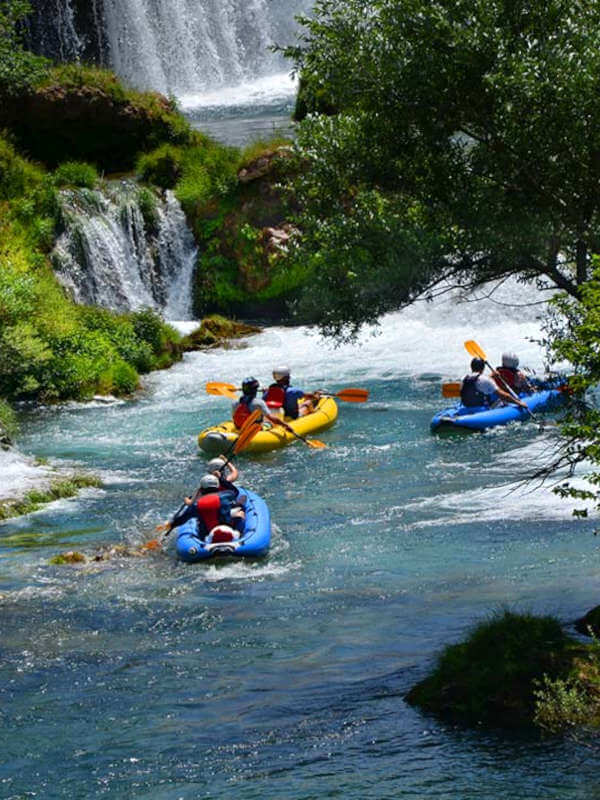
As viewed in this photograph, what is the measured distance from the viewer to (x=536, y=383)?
18125mm

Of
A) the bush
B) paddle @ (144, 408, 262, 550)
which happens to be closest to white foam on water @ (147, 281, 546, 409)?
paddle @ (144, 408, 262, 550)

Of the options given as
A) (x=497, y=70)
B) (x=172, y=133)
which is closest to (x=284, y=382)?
(x=497, y=70)

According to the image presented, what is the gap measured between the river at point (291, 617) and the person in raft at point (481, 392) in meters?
0.57

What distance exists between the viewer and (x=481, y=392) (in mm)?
16938

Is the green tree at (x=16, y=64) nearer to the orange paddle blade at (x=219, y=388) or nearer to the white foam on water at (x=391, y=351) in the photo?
the white foam on water at (x=391, y=351)

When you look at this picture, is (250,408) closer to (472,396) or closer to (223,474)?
(472,396)

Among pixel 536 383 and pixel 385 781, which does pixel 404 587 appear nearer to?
pixel 385 781

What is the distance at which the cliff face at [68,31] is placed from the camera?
34.3 m

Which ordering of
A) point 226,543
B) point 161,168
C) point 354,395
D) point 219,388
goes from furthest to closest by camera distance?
1. point 161,168
2. point 354,395
3. point 219,388
4. point 226,543

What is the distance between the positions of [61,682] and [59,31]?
1140 inches

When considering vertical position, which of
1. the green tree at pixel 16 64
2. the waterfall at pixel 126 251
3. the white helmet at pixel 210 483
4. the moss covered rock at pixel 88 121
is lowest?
the white helmet at pixel 210 483

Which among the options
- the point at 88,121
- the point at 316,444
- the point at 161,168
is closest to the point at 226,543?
the point at 316,444

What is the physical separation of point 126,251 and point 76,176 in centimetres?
217

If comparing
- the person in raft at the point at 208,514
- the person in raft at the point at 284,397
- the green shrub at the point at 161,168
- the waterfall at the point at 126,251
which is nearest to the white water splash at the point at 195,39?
the green shrub at the point at 161,168
